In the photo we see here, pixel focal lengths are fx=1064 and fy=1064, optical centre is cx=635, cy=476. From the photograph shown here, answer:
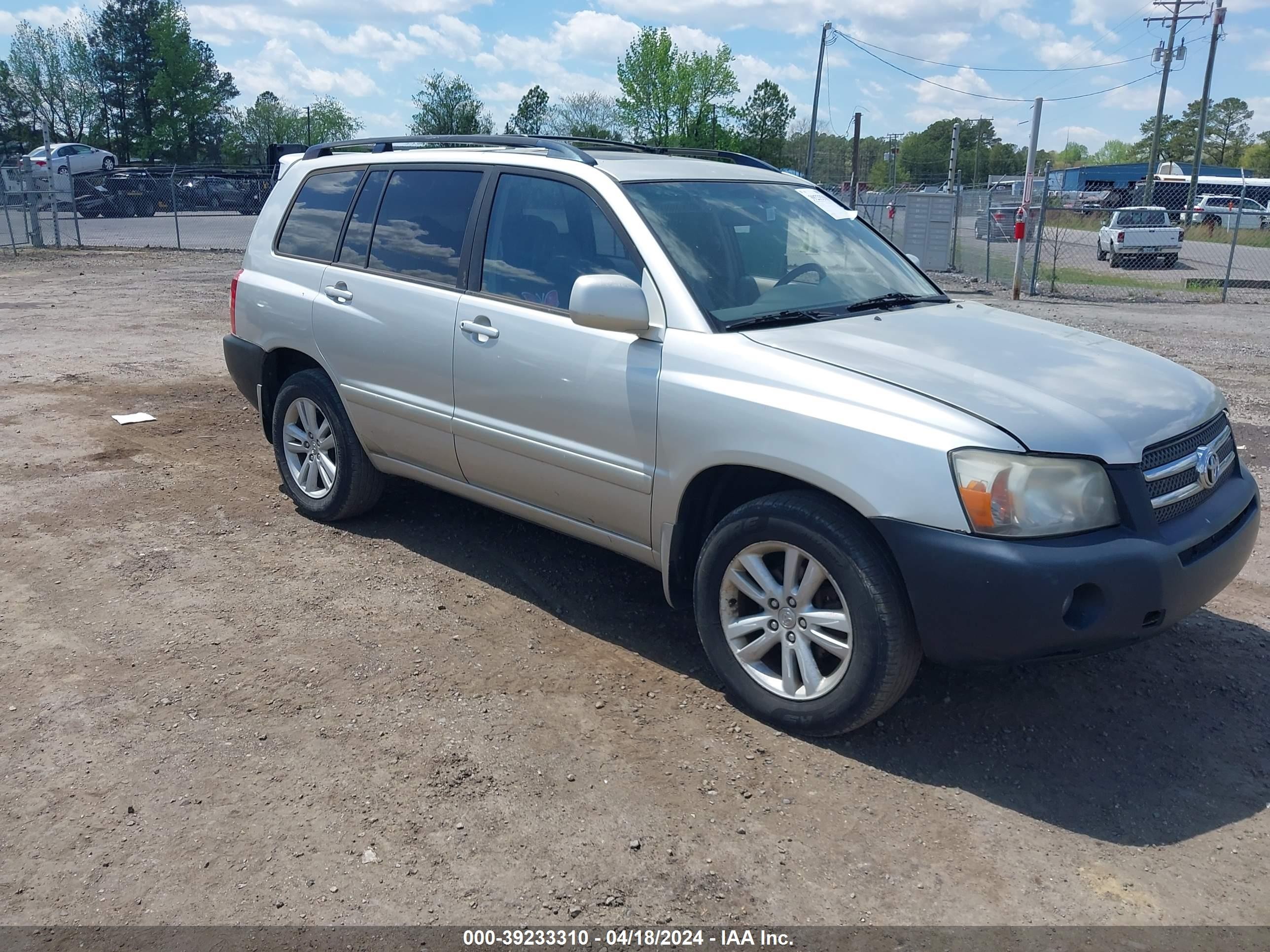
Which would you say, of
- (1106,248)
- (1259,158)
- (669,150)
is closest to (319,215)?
(669,150)

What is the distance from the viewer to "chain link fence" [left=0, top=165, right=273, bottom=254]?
23875mm

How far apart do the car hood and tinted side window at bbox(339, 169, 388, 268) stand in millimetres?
2346

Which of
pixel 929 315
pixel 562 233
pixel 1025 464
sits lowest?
pixel 1025 464

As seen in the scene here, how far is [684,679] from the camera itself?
13.4ft

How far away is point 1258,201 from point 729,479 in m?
47.0

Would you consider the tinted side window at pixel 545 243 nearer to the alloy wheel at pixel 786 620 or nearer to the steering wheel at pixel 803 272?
the steering wheel at pixel 803 272

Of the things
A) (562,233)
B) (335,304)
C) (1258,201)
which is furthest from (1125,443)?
(1258,201)

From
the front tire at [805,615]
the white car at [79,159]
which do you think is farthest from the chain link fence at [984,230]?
the front tire at [805,615]

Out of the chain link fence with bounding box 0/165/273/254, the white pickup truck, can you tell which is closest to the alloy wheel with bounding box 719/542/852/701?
the chain link fence with bounding box 0/165/273/254

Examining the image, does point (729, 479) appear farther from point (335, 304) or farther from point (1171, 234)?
point (1171, 234)

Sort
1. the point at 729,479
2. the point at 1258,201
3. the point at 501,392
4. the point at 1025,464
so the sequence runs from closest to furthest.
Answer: the point at 1025,464 → the point at 729,479 → the point at 501,392 → the point at 1258,201

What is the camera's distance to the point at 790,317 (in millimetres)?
4031

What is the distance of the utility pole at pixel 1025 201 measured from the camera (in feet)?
52.3

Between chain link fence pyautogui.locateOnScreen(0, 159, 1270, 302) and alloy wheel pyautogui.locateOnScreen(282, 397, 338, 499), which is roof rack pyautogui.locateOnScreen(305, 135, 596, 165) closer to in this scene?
alloy wheel pyautogui.locateOnScreen(282, 397, 338, 499)
